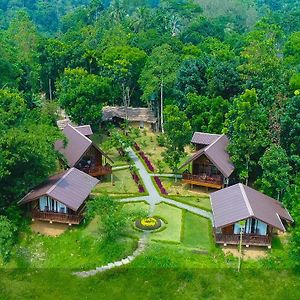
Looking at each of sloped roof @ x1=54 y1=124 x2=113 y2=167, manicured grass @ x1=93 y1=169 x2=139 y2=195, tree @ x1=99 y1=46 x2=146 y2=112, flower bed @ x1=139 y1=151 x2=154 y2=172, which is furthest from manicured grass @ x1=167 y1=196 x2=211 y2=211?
tree @ x1=99 y1=46 x2=146 y2=112

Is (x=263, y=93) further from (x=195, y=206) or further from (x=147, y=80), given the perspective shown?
(x=147, y=80)

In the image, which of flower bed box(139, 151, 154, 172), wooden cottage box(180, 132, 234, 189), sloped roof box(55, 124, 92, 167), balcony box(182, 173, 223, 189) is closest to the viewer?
wooden cottage box(180, 132, 234, 189)

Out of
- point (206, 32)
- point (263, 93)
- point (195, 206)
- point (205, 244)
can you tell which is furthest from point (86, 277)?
point (206, 32)

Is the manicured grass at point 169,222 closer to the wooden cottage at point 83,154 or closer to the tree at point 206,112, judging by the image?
the wooden cottage at point 83,154

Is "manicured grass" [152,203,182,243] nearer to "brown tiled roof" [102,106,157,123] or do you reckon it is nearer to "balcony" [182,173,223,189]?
"balcony" [182,173,223,189]

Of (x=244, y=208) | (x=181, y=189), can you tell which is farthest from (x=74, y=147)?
(x=244, y=208)

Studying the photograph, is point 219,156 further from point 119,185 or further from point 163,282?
point 163,282

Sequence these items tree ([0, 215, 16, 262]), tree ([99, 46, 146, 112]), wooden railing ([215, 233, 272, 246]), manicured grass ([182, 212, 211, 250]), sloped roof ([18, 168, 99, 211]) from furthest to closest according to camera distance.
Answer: tree ([99, 46, 146, 112]), sloped roof ([18, 168, 99, 211]), manicured grass ([182, 212, 211, 250]), wooden railing ([215, 233, 272, 246]), tree ([0, 215, 16, 262])
